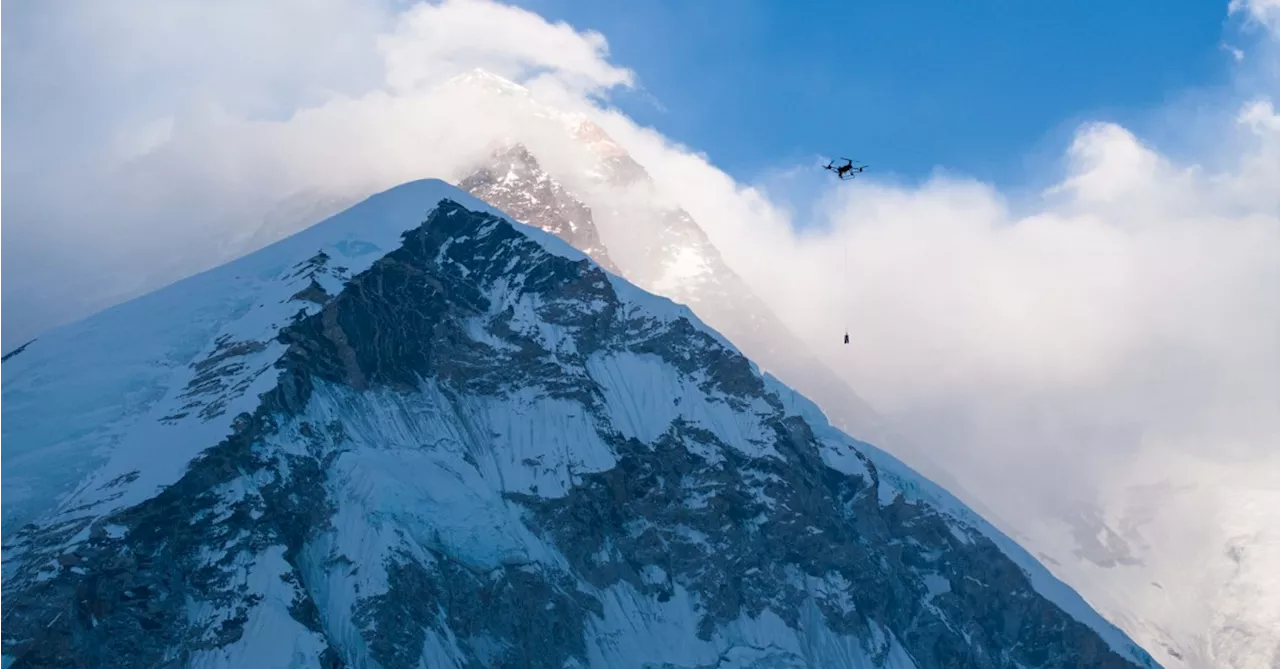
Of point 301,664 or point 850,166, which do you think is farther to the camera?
point 301,664

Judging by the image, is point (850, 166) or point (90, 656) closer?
point (850, 166)

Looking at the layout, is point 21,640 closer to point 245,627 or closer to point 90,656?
point 90,656

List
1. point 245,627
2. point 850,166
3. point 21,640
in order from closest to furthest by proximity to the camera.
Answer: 1. point 850,166
2. point 21,640
3. point 245,627

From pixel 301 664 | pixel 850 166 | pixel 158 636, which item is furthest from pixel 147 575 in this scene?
pixel 850 166

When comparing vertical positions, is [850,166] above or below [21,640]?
above

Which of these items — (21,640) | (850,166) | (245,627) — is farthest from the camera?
(245,627)

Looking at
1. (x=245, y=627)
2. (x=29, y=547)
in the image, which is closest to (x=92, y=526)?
(x=29, y=547)

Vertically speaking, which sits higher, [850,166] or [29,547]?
[850,166]

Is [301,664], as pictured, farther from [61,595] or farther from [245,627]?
[61,595]
